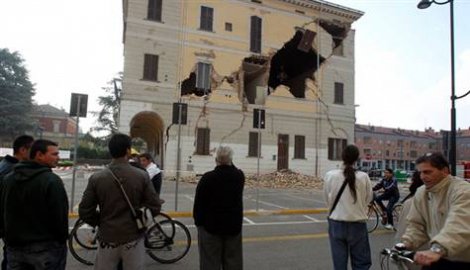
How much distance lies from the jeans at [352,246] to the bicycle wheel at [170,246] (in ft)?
10.2

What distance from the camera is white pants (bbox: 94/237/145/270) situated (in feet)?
12.4

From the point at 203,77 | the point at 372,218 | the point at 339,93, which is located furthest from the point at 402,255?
the point at 339,93

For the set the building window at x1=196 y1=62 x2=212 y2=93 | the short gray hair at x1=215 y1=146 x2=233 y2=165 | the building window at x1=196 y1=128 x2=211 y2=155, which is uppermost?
the building window at x1=196 y1=62 x2=212 y2=93

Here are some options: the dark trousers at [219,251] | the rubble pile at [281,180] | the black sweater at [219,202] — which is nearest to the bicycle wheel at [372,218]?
the dark trousers at [219,251]

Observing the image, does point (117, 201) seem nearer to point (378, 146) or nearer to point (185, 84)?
point (185, 84)

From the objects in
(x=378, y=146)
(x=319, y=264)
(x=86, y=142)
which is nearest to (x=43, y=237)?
(x=319, y=264)

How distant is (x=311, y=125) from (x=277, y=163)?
3.97m

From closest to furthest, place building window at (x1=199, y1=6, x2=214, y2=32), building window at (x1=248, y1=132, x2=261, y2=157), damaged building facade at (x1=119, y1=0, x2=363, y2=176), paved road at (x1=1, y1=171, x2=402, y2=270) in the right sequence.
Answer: paved road at (x1=1, y1=171, x2=402, y2=270) → damaged building facade at (x1=119, y1=0, x2=363, y2=176) → building window at (x1=199, y1=6, x2=214, y2=32) → building window at (x1=248, y1=132, x2=261, y2=157)

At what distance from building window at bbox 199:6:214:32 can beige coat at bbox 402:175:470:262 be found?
24706 mm

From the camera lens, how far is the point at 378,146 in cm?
9806

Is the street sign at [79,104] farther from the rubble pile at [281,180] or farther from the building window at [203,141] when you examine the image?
the building window at [203,141]

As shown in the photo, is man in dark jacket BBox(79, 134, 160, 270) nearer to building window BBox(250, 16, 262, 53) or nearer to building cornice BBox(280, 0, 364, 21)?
building window BBox(250, 16, 262, 53)

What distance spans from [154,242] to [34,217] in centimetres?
344

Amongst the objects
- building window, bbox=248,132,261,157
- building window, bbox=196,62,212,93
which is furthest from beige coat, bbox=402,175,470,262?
building window, bbox=248,132,261,157
